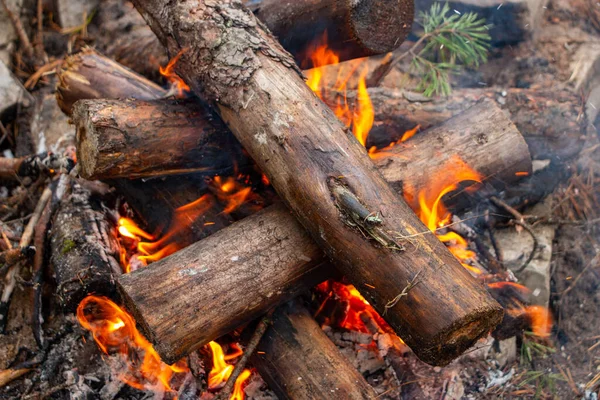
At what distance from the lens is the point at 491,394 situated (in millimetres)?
3100

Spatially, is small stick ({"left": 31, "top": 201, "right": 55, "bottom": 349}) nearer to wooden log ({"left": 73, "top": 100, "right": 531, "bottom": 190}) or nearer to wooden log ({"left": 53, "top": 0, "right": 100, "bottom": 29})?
wooden log ({"left": 73, "top": 100, "right": 531, "bottom": 190})

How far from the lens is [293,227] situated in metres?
2.80

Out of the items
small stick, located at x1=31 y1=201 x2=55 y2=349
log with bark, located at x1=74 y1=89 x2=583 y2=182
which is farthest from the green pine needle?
small stick, located at x1=31 y1=201 x2=55 y2=349

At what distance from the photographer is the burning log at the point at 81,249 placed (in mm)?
2996

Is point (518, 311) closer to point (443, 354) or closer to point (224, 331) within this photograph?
point (443, 354)

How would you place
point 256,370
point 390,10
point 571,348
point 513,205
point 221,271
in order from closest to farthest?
point 221,271 → point 256,370 → point 390,10 → point 571,348 → point 513,205

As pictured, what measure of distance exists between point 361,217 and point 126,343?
1655mm

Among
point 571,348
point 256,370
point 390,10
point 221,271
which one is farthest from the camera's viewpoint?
point 571,348

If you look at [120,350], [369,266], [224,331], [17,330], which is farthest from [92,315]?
[369,266]

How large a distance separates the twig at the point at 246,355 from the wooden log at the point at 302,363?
0.19 ft

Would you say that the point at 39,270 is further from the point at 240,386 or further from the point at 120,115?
the point at 240,386

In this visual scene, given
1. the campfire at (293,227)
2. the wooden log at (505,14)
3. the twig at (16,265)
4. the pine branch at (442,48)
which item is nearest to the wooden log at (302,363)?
the campfire at (293,227)

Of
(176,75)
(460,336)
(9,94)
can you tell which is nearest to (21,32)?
(9,94)

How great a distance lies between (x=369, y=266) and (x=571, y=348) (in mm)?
1867
